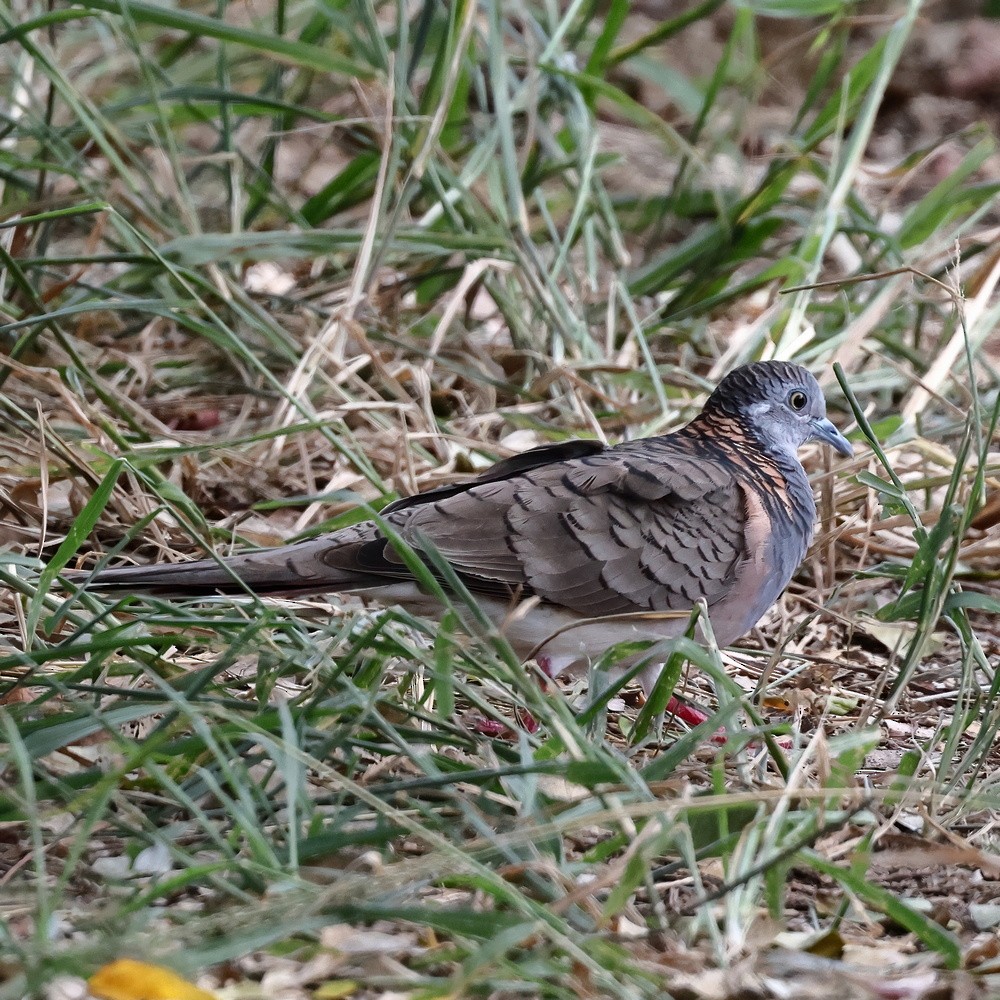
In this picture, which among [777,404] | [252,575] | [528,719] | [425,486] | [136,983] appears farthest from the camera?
[425,486]

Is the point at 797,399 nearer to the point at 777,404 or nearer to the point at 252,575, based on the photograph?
the point at 777,404

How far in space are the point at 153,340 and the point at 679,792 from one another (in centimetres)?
275

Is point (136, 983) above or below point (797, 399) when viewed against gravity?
below

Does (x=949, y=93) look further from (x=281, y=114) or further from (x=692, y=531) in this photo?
(x=692, y=531)

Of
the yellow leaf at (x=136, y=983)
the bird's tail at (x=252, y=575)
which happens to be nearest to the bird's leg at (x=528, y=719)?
the bird's tail at (x=252, y=575)

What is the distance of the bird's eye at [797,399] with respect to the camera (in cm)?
336

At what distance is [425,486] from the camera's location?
3.60 meters

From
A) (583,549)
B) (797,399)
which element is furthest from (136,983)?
(797,399)

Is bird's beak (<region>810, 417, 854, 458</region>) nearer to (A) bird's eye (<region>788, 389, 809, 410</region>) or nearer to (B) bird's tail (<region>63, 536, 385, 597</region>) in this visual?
(A) bird's eye (<region>788, 389, 809, 410</region>)

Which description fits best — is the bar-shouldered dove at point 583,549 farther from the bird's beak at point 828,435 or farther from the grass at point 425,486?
the bird's beak at point 828,435

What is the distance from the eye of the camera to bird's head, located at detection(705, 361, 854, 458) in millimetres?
3338

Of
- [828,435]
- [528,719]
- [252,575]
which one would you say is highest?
[828,435]

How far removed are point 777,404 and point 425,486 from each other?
35.7 inches

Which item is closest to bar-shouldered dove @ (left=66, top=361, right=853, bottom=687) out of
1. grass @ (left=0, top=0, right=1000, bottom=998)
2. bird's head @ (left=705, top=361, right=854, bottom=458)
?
grass @ (left=0, top=0, right=1000, bottom=998)
